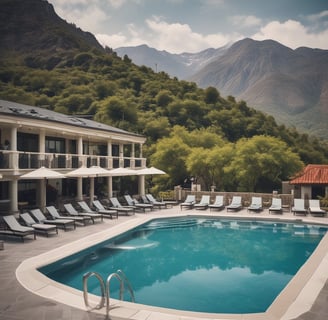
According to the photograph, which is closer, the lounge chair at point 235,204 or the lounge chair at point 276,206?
the lounge chair at point 276,206

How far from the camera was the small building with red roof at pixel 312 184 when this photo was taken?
74.8 ft

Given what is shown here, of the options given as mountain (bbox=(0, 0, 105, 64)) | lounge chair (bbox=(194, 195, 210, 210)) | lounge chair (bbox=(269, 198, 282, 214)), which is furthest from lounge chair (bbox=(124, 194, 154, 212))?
mountain (bbox=(0, 0, 105, 64))

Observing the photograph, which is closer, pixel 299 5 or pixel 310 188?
pixel 310 188

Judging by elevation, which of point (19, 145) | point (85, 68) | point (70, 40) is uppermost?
point (70, 40)

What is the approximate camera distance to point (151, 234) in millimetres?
16406

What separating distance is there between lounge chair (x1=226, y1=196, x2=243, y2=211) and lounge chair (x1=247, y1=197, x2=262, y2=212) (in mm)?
722

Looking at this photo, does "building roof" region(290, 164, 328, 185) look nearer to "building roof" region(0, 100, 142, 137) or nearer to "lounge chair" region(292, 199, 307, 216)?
"lounge chair" region(292, 199, 307, 216)

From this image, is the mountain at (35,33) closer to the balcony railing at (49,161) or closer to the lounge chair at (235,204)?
the balcony railing at (49,161)

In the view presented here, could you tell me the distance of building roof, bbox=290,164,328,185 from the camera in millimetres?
22922

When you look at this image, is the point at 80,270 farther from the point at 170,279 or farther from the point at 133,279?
the point at 170,279

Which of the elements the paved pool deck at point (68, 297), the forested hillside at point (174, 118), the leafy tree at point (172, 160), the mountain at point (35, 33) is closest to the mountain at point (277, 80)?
the forested hillside at point (174, 118)

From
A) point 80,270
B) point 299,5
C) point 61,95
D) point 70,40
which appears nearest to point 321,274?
point 80,270

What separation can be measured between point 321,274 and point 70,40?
82.7m

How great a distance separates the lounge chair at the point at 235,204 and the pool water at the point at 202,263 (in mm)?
2341
